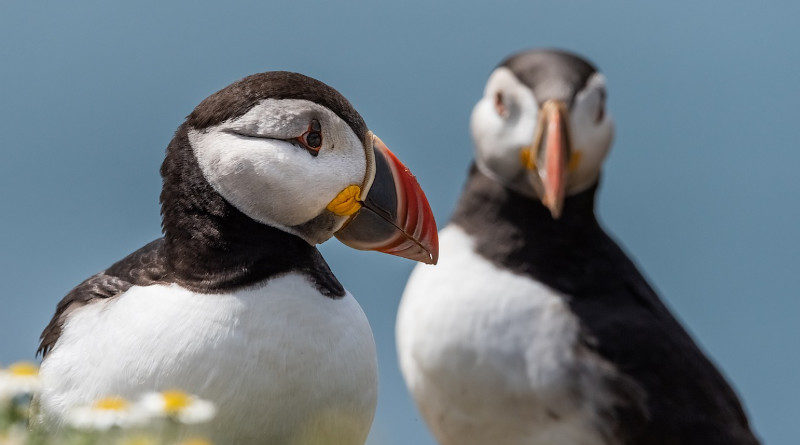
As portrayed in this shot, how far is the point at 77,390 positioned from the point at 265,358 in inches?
26.9

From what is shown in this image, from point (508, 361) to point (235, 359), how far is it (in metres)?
1.06

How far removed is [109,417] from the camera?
3398 millimetres

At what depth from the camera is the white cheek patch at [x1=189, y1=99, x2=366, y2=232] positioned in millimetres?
4137

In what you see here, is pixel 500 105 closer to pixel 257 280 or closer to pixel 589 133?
pixel 589 133

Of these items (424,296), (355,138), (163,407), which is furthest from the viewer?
(355,138)

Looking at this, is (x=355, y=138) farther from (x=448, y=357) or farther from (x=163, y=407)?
(x=163, y=407)

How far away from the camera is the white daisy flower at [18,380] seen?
354 centimetres

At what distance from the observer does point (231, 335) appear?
13.3 feet

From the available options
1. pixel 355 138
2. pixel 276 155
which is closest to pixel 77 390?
pixel 276 155

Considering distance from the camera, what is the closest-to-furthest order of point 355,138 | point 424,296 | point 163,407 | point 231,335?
point 163,407 → point 424,296 → point 231,335 → point 355,138

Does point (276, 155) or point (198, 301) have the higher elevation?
point (276, 155)

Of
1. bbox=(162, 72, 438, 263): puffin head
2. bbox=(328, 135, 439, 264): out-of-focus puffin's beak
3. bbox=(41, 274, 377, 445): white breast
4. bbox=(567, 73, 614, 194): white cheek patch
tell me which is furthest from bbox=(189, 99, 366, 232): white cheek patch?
bbox=(567, 73, 614, 194): white cheek patch

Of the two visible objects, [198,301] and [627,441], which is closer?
[627,441]

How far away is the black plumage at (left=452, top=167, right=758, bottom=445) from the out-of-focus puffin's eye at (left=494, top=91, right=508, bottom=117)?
222 millimetres
